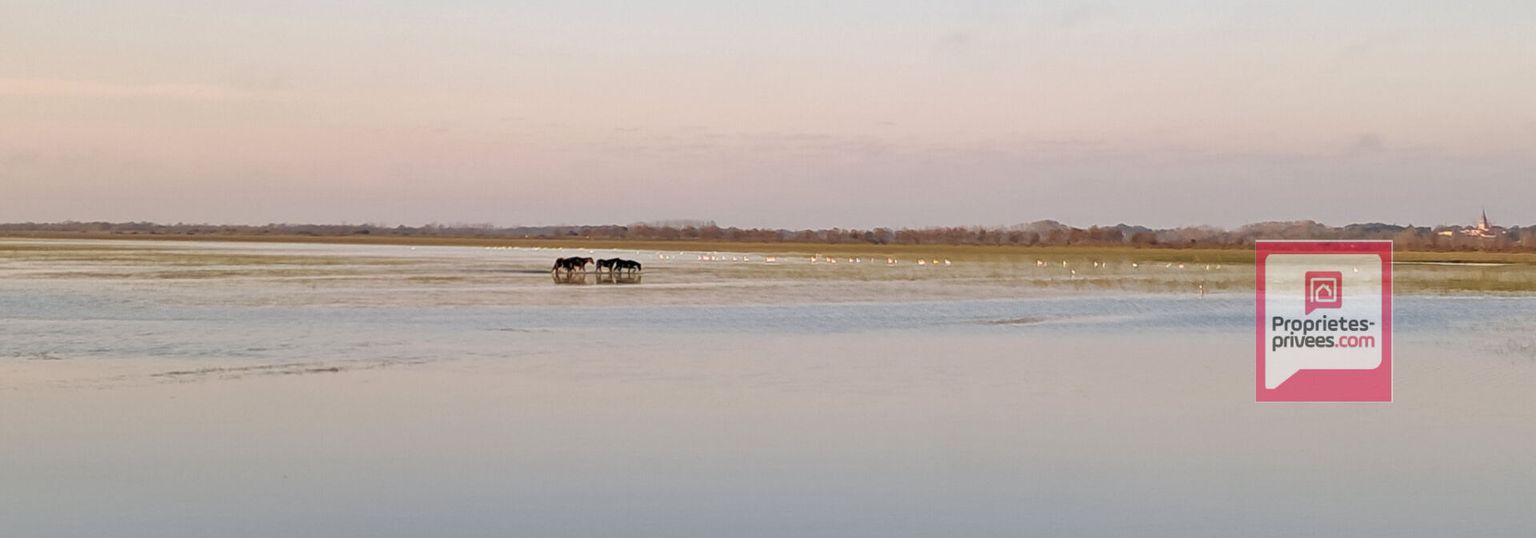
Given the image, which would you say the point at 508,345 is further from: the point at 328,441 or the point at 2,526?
the point at 2,526

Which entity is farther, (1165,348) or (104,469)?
(1165,348)

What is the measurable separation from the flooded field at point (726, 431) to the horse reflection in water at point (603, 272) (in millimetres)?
16063

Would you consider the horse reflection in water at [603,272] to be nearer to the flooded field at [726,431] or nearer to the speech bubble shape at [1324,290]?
the flooded field at [726,431]

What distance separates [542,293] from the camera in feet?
97.5

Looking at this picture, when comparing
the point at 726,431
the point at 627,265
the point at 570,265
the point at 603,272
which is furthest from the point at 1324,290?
the point at 726,431

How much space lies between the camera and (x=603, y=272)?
143ft

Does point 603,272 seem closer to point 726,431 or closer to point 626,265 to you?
point 626,265

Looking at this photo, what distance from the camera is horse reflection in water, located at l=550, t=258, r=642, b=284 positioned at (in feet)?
122

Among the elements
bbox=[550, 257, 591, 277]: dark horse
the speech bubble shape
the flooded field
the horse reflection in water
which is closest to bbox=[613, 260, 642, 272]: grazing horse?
the horse reflection in water

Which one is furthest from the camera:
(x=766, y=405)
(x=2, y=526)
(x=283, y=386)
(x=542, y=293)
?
(x=542, y=293)

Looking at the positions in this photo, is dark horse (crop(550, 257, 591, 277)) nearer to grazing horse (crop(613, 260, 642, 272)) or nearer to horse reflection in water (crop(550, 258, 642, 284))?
horse reflection in water (crop(550, 258, 642, 284))

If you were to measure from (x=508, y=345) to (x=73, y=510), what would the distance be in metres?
9.54

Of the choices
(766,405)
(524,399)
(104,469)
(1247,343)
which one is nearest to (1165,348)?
(1247,343)

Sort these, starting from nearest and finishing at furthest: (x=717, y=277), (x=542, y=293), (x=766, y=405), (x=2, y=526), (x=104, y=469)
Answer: (x=2, y=526) → (x=104, y=469) → (x=766, y=405) → (x=542, y=293) → (x=717, y=277)
